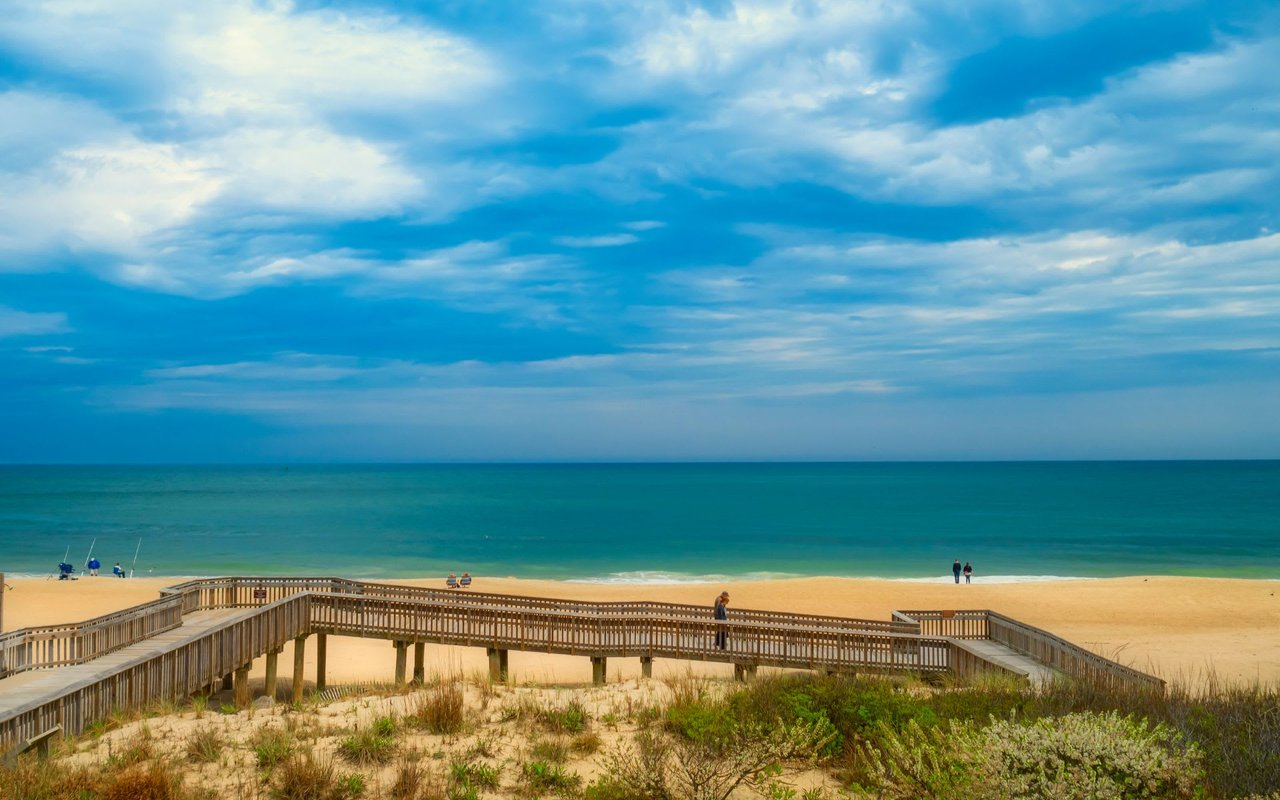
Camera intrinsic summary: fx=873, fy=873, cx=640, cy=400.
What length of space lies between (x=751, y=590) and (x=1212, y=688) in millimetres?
29275

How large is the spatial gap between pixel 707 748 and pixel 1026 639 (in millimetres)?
12786

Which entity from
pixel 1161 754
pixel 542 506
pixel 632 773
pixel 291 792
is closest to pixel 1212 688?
pixel 1161 754

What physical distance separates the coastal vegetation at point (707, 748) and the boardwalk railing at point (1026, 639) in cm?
397

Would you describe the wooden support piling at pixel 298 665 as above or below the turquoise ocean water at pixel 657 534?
above

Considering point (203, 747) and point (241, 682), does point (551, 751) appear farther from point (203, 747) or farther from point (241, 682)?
point (241, 682)

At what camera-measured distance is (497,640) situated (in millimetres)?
19188

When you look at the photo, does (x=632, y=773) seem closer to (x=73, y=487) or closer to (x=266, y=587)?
(x=266, y=587)

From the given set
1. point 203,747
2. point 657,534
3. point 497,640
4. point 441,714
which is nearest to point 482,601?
point 497,640

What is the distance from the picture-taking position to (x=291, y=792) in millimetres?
7742

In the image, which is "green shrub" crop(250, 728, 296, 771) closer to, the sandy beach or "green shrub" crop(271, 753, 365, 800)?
"green shrub" crop(271, 753, 365, 800)

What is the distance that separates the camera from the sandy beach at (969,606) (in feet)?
74.8

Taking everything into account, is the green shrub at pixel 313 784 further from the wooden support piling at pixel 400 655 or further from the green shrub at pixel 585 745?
the wooden support piling at pixel 400 655

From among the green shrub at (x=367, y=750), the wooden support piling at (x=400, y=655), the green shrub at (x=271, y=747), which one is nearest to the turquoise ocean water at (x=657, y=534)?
the wooden support piling at (x=400, y=655)

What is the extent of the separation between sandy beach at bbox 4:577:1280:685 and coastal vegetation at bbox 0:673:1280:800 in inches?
366
